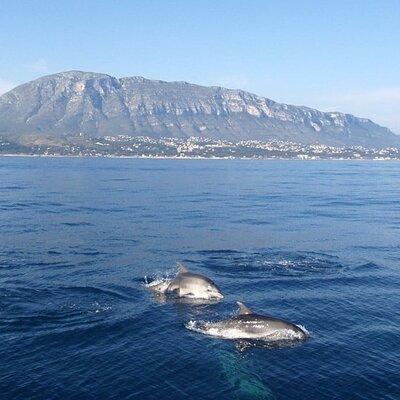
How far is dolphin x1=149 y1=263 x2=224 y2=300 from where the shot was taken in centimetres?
4328

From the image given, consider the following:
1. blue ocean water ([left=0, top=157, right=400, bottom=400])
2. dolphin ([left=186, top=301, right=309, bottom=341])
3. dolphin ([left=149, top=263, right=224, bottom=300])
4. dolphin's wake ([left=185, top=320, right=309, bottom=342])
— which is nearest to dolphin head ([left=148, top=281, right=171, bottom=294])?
dolphin ([left=149, top=263, right=224, bottom=300])

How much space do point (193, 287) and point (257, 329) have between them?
9.22 meters

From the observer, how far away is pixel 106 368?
30781 millimetres

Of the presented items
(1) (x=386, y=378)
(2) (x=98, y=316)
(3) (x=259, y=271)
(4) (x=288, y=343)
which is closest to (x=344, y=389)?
(1) (x=386, y=378)

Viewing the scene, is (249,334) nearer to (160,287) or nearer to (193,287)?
(193,287)

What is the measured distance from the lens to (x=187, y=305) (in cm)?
4191

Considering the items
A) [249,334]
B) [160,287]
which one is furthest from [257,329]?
[160,287]

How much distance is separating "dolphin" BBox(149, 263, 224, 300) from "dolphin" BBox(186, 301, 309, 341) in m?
6.87

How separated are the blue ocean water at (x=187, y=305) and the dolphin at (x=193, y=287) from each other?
152 cm

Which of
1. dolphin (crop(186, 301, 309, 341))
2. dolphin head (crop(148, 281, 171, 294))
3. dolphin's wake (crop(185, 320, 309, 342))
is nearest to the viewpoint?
dolphin's wake (crop(185, 320, 309, 342))

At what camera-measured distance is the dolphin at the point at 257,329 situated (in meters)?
35.3

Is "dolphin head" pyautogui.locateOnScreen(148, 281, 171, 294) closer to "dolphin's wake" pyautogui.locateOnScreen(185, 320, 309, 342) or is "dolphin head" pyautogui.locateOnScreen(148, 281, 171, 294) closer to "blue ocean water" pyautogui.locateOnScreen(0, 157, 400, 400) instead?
"blue ocean water" pyautogui.locateOnScreen(0, 157, 400, 400)

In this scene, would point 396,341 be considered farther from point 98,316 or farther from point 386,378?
point 98,316

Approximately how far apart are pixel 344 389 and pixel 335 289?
18.8 metres
